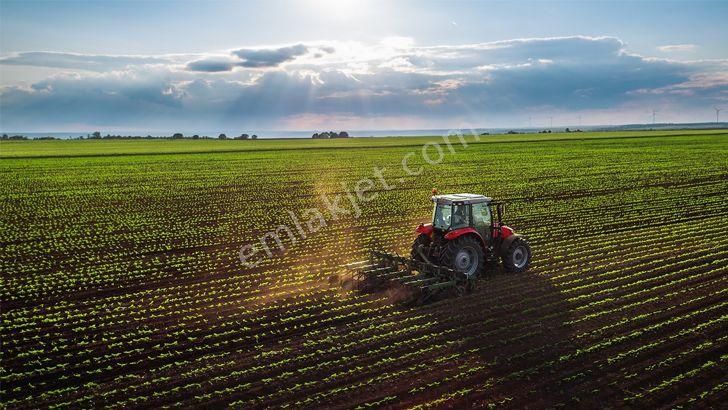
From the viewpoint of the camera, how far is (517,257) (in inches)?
583

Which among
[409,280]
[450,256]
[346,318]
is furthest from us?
[450,256]

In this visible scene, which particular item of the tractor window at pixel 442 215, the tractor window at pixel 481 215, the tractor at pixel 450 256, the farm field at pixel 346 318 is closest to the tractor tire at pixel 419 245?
the tractor at pixel 450 256

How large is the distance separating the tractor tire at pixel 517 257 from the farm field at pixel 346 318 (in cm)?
33

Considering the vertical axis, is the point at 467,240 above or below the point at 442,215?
below

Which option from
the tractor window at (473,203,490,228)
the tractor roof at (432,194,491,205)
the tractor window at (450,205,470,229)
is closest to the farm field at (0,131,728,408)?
the tractor window at (473,203,490,228)

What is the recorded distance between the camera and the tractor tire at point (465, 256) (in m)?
13.5

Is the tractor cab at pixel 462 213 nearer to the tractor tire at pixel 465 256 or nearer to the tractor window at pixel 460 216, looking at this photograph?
the tractor window at pixel 460 216

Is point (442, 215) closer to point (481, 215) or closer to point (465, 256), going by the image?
point (481, 215)

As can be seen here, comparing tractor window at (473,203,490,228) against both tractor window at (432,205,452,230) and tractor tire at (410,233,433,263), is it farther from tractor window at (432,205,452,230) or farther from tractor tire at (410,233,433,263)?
tractor tire at (410,233,433,263)

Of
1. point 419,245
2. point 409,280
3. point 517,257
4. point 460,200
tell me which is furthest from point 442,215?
point 517,257

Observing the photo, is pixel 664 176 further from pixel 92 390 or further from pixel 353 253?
pixel 92 390

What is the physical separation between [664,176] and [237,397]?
36.5 m

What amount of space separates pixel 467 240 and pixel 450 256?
0.64 meters

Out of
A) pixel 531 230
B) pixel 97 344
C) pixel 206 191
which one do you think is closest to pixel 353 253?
pixel 531 230
